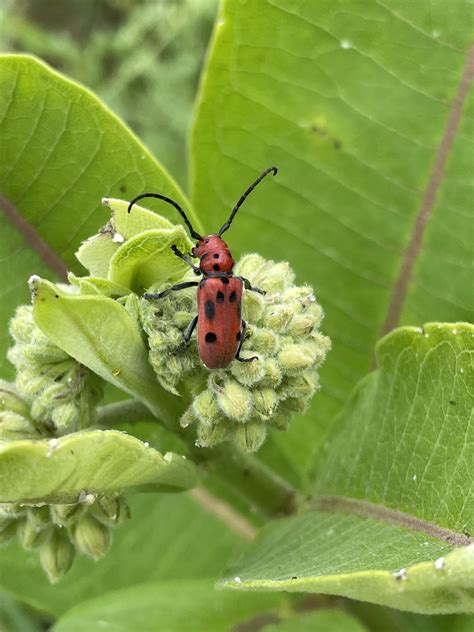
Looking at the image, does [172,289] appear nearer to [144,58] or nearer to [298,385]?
[298,385]

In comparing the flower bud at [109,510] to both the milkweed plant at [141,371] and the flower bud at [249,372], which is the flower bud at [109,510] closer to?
the milkweed plant at [141,371]

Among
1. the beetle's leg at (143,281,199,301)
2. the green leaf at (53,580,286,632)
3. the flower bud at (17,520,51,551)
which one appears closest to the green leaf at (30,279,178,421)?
the beetle's leg at (143,281,199,301)

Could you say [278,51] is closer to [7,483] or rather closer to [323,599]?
[7,483]

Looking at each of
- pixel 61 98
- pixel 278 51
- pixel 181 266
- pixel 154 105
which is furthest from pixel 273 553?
pixel 154 105

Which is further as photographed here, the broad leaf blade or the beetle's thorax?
the beetle's thorax

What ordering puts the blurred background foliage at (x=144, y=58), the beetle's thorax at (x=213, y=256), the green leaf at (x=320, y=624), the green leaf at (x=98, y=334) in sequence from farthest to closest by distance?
the blurred background foliage at (x=144, y=58), the green leaf at (x=320, y=624), the beetle's thorax at (x=213, y=256), the green leaf at (x=98, y=334)

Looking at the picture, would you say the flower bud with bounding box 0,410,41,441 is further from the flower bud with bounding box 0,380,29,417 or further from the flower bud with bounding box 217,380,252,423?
the flower bud with bounding box 217,380,252,423

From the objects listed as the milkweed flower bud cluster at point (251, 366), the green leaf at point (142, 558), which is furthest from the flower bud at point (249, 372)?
the green leaf at point (142, 558)
